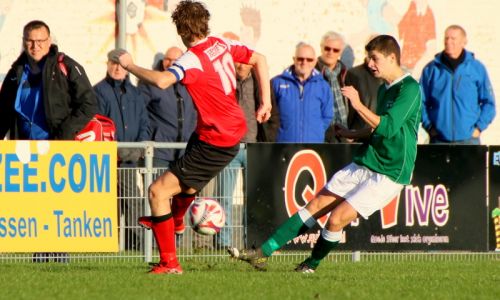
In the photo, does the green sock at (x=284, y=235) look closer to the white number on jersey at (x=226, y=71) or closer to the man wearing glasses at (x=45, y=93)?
the white number on jersey at (x=226, y=71)

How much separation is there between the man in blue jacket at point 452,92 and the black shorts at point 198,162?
6.58 metres

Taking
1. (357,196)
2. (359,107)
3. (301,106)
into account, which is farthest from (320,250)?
(301,106)

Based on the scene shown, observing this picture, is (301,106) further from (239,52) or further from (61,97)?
(239,52)

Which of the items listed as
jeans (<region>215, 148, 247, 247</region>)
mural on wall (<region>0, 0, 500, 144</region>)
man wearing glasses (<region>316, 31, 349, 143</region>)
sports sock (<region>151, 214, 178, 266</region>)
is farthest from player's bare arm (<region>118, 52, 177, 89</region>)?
mural on wall (<region>0, 0, 500, 144</region>)

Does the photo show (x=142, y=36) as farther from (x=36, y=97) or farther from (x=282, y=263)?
(x=282, y=263)

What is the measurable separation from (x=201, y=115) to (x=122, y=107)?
5.01 meters

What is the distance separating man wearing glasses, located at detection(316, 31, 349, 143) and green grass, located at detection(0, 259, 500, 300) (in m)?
4.13

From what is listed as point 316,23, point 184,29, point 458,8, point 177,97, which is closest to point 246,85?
point 177,97

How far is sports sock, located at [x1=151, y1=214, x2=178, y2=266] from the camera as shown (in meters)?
13.7

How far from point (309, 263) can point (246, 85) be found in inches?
203

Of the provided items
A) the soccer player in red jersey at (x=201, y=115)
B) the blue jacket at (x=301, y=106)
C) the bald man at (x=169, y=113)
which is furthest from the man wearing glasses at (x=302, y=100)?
the soccer player in red jersey at (x=201, y=115)

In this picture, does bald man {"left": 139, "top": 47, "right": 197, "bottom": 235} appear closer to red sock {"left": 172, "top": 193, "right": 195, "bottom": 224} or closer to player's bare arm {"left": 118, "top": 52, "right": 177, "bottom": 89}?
red sock {"left": 172, "top": 193, "right": 195, "bottom": 224}

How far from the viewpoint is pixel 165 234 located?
13.7 m

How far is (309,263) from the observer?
14180mm
